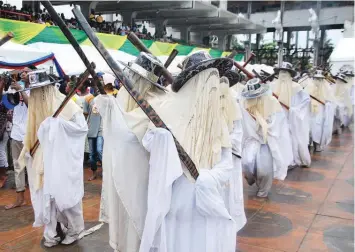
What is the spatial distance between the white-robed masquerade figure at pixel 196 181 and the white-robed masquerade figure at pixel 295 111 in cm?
593

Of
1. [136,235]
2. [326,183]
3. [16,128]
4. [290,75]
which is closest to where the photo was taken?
[136,235]

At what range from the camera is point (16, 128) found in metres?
6.52

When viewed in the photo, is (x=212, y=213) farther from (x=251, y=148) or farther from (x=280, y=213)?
(x=251, y=148)

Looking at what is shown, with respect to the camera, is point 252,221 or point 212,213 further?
point 252,221

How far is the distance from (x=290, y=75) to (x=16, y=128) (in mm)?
5399

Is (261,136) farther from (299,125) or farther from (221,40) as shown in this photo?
(221,40)

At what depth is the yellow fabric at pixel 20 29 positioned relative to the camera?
27.7 ft

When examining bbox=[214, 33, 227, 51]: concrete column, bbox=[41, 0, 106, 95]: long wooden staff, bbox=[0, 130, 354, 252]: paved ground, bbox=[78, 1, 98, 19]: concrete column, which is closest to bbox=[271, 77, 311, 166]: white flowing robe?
bbox=[0, 130, 354, 252]: paved ground

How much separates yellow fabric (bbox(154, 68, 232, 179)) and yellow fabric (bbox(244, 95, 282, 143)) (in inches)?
146

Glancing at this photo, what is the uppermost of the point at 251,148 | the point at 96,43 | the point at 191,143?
the point at 96,43

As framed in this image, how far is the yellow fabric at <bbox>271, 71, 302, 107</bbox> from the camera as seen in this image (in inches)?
332

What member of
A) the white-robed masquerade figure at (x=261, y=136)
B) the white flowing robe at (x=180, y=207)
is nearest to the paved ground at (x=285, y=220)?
the white-robed masquerade figure at (x=261, y=136)

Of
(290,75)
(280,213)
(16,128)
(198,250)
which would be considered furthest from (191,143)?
(290,75)

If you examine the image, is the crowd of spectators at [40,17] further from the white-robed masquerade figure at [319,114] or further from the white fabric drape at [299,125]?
the white-robed masquerade figure at [319,114]
